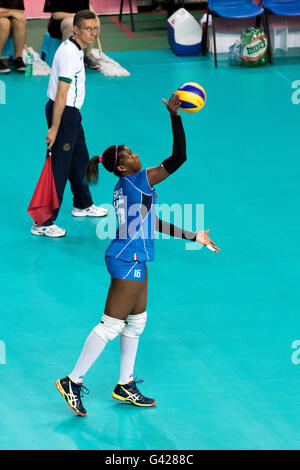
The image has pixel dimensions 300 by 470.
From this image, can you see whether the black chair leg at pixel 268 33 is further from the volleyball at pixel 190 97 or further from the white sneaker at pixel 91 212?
the volleyball at pixel 190 97

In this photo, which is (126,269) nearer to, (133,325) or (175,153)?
(133,325)

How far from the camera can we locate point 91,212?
8.84m

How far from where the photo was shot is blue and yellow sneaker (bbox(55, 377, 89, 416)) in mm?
5488

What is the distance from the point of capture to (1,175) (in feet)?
32.4

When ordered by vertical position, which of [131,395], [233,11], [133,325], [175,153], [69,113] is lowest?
[131,395]

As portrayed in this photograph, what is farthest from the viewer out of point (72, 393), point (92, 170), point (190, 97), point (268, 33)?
point (268, 33)

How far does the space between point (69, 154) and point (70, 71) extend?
867 mm

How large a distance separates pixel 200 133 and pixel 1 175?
2.93 metres

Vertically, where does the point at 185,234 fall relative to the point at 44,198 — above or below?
above

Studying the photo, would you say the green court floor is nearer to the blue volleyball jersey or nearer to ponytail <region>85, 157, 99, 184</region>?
the blue volleyball jersey

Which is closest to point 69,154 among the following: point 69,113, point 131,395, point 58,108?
point 69,113

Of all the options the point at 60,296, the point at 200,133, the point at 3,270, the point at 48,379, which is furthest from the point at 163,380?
the point at 200,133
